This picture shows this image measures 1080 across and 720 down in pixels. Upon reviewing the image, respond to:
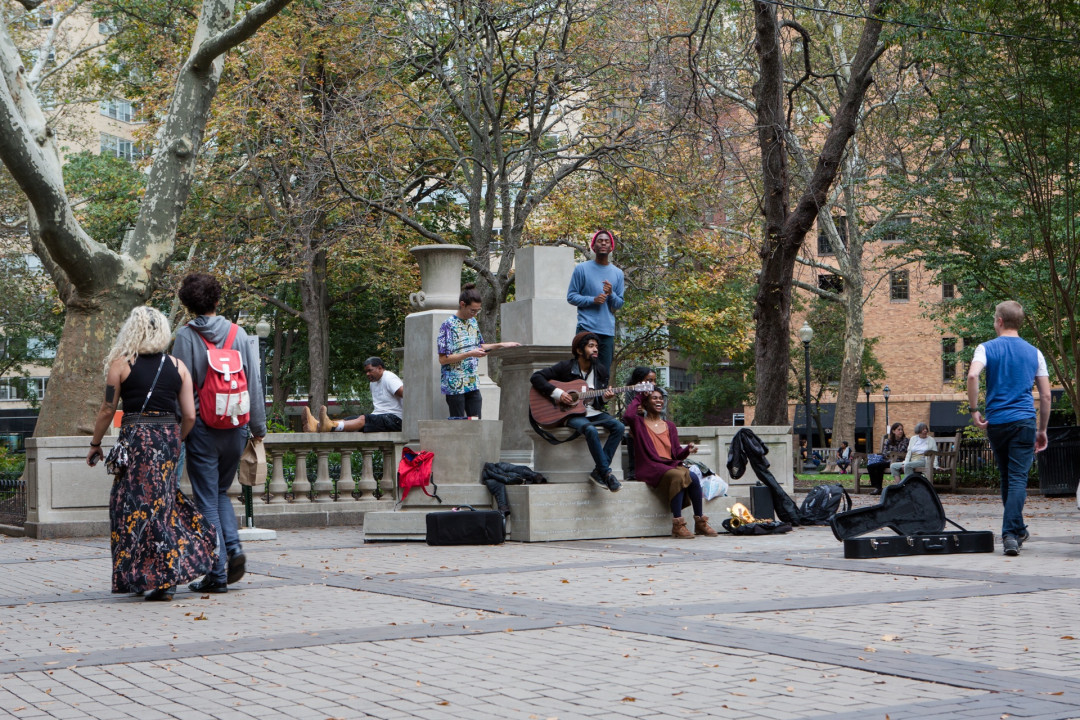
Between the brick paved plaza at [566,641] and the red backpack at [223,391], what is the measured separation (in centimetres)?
117

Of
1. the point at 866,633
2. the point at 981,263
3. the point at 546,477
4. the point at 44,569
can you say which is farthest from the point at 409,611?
the point at 981,263

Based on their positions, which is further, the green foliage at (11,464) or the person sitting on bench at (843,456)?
the person sitting on bench at (843,456)

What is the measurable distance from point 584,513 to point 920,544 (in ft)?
12.1

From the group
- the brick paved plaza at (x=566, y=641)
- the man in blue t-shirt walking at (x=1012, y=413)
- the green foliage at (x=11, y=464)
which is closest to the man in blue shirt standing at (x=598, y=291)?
the brick paved plaza at (x=566, y=641)

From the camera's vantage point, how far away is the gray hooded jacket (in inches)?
343

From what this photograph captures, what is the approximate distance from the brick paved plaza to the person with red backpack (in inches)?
15.6

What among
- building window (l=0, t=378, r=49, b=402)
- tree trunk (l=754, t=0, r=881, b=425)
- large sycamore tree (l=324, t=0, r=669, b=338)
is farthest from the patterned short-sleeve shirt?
building window (l=0, t=378, r=49, b=402)

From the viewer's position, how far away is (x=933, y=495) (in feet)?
35.1

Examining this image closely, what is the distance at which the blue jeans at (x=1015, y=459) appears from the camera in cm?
1045

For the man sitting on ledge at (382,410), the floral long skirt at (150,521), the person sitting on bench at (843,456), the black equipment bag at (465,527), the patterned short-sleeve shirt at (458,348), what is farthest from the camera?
the person sitting on bench at (843,456)

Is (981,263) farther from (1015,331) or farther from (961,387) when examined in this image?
(961,387)

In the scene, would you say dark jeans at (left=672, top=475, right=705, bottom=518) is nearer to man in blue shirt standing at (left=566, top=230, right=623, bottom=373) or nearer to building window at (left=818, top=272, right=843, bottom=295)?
man in blue shirt standing at (left=566, top=230, right=623, bottom=373)

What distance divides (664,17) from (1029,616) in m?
17.4

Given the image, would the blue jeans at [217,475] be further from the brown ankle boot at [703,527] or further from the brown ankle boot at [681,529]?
the brown ankle boot at [703,527]
